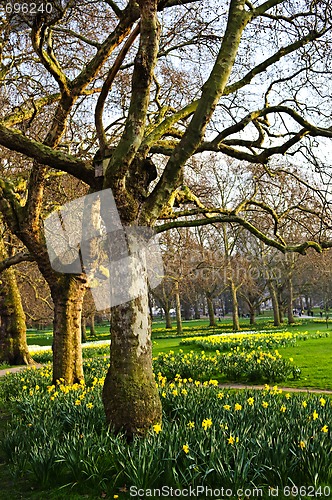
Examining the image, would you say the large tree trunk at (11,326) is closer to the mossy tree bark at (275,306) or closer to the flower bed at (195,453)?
the flower bed at (195,453)

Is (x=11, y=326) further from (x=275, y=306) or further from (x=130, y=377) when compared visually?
(x=275, y=306)

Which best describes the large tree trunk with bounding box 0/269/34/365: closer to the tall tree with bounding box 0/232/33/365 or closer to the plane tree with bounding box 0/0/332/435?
the tall tree with bounding box 0/232/33/365

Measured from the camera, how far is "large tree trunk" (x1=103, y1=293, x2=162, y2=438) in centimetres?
508

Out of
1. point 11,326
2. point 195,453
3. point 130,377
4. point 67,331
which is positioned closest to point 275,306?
point 11,326

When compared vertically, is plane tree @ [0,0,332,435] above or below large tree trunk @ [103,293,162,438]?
above

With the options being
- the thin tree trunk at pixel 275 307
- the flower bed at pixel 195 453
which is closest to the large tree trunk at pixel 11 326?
the flower bed at pixel 195 453

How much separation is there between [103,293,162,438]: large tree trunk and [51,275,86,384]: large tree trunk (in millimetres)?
3804

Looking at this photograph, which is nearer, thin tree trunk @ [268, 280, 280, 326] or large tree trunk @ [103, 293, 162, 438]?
large tree trunk @ [103, 293, 162, 438]

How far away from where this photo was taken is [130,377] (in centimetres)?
511

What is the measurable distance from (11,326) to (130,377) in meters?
13.9

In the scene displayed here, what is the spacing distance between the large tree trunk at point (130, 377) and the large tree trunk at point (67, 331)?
12.5 ft

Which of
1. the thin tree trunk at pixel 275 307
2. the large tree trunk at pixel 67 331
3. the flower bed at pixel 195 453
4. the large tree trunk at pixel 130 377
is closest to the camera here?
the flower bed at pixel 195 453

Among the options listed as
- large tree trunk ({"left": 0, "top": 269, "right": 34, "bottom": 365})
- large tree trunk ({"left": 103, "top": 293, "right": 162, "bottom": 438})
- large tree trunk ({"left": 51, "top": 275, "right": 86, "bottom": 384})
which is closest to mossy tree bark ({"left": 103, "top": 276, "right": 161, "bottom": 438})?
large tree trunk ({"left": 103, "top": 293, "right": 162, "bottom": 438})

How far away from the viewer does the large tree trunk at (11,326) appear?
57.7 ft
